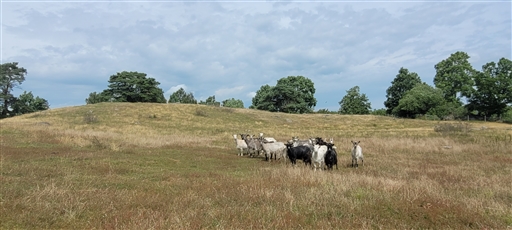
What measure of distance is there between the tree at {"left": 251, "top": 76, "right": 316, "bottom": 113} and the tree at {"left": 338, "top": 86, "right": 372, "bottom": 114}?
A: 11.5m

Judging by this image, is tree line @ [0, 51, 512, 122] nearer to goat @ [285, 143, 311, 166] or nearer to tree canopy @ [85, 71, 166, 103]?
tree canopy @ [85, 71, 166, 103]

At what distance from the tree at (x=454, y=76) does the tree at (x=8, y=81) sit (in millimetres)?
113621

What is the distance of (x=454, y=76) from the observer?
9269cm

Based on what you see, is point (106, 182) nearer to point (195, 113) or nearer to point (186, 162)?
point (186, 162)

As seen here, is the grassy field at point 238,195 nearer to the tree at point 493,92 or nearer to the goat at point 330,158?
the goat at point 330,158

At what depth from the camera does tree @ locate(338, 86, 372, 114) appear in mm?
112062

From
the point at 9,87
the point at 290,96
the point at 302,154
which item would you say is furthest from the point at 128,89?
the point at 302,154

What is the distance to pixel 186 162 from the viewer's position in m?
18.6

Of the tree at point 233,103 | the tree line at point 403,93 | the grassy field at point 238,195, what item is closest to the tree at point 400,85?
the tree line at point 403,93

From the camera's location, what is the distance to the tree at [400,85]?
4072 inches

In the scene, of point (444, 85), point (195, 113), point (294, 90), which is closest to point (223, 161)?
point (195, 113)

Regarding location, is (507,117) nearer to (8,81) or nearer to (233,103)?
(233,103)

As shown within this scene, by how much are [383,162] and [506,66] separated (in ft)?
293

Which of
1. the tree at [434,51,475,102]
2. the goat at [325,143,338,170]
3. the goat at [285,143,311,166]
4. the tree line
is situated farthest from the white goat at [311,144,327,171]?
the tree at [434,51,475,102]
